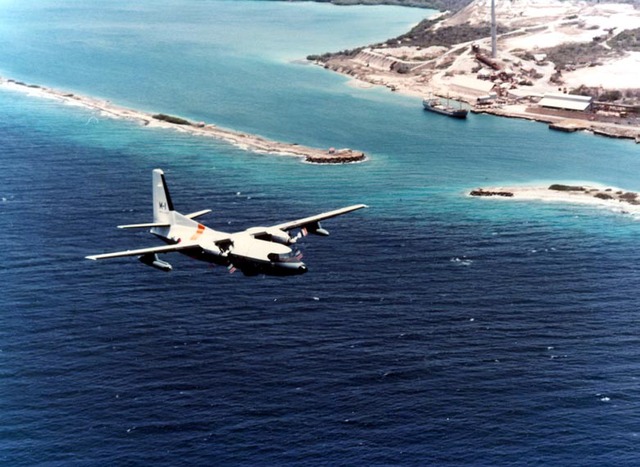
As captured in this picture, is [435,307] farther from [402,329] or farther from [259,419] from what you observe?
[259,419]

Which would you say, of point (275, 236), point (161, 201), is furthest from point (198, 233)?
point (275, 236)

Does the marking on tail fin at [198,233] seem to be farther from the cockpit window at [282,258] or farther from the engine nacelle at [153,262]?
the cockpit window at [282,258]

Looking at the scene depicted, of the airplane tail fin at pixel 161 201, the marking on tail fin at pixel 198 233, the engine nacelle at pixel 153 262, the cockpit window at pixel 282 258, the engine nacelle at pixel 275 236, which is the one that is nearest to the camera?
the cockpit window at pixel 282 258

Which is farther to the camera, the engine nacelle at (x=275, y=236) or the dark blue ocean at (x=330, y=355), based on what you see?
the engine nacelle at (x=275, y=236)

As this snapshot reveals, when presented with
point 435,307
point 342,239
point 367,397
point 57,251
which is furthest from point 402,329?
point 57,251

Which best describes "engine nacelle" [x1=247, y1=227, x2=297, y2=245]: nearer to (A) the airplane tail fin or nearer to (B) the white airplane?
(B) the white airplane

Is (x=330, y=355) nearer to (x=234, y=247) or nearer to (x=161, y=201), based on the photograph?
(x=234, y=247)

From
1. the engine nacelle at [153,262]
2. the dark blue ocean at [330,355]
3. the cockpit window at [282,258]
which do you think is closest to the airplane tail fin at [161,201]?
Result: the engine nacelle at [153,262]
